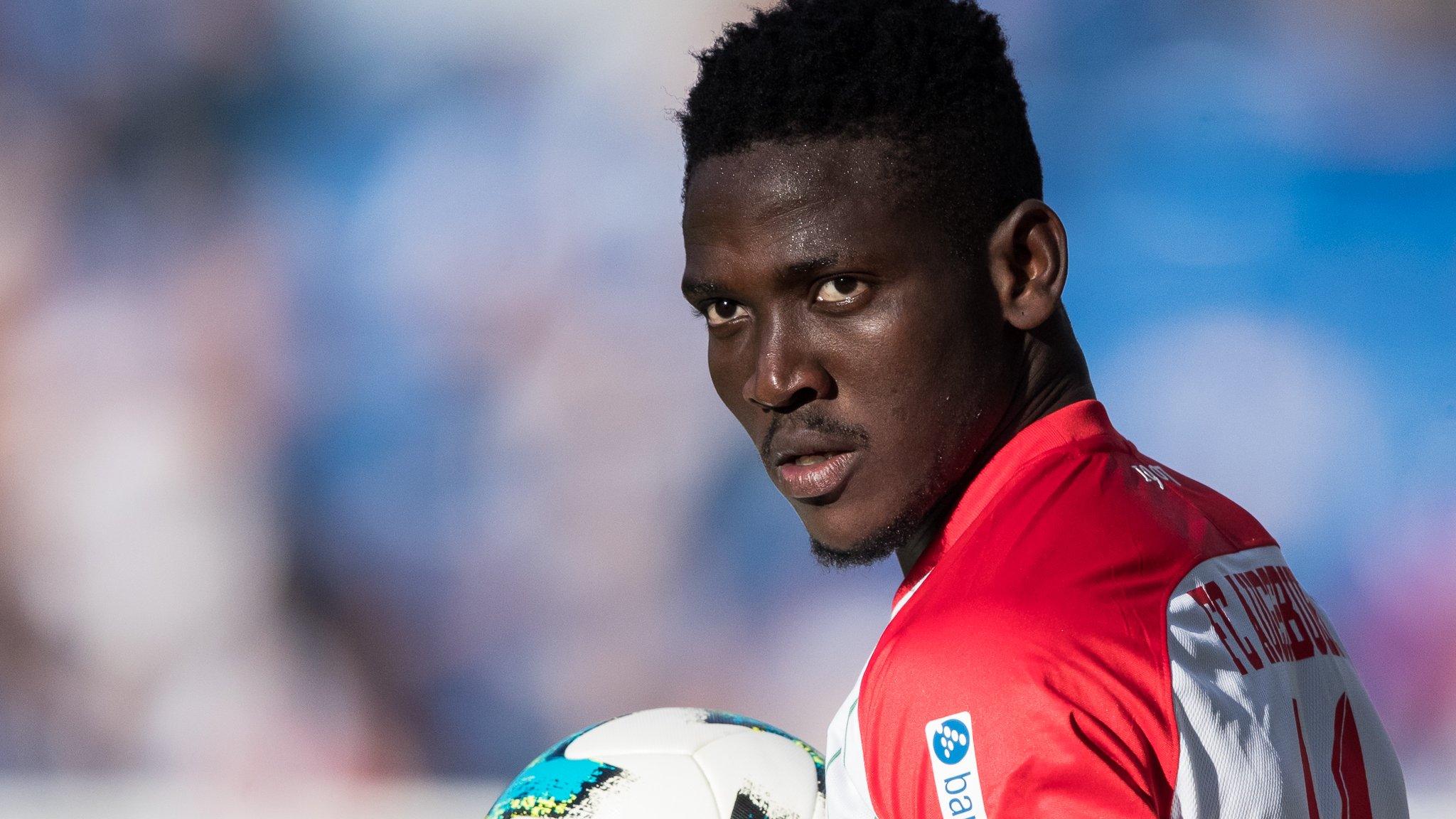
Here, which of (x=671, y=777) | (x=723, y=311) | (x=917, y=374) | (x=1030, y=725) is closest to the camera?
(x=1030, y=725)

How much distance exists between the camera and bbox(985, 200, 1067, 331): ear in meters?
Answer: 1.34

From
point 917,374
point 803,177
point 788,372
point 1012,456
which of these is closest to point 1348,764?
point 1012,456

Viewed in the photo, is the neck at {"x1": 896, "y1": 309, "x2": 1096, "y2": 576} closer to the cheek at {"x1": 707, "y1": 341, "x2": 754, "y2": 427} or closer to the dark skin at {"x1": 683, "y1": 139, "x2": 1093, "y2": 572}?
the dark skin at {"x1": 683, "y1": 139, "x2": 1093, "y2": 572}

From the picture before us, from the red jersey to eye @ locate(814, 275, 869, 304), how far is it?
0.80 feet

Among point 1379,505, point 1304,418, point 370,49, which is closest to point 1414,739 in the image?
point 1379,505

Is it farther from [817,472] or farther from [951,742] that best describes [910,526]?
Result: [951,742]

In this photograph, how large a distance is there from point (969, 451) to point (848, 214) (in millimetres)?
270

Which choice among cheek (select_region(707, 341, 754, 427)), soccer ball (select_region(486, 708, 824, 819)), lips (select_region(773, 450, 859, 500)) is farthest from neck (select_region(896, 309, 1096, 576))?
soccer ball (select_region(486, 708, 824, 819))

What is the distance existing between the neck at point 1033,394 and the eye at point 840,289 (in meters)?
0.20

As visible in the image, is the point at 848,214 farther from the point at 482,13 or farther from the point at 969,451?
the point at 482,13

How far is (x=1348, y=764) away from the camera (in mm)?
1197

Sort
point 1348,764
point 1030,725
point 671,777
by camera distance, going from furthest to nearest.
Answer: point 671,777
point 1348,764
point 1030,725

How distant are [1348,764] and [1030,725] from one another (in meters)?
0.46

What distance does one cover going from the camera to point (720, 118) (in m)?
1.42
